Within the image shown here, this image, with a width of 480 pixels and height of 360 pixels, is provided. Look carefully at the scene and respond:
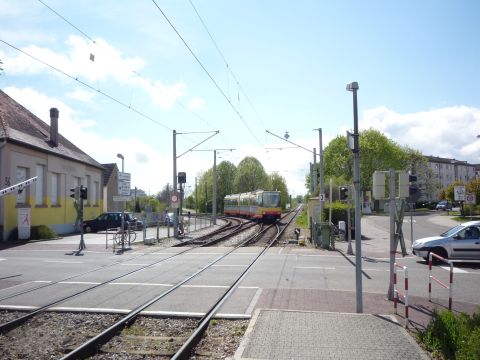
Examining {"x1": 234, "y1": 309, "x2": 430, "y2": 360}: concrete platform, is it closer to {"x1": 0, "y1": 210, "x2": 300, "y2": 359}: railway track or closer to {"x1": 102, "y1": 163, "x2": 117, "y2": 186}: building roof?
{"x1": 0, "y1": 210, "x2": 300, "y2": 359}: railway track

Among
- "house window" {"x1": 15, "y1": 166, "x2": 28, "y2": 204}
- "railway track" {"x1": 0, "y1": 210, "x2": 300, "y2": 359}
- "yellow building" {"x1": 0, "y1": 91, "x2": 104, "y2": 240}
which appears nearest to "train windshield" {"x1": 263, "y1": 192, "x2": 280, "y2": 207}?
"yellow building" {"x1": 0, "y1": 91, "x2": 104, "y2": 240}

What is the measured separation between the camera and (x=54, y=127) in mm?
37781

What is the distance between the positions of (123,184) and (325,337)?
65.6 feet

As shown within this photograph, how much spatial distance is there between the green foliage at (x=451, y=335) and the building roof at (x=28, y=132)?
90.0 feet

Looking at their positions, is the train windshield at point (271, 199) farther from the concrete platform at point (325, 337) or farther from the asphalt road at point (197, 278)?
the concrete platform at point (325, 337)

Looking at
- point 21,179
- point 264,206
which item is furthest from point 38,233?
point 264,206

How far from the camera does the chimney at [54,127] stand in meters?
37.6

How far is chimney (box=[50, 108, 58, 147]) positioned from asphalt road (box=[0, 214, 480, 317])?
15981mm

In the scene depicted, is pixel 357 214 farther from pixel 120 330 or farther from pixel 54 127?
pixel 54 127

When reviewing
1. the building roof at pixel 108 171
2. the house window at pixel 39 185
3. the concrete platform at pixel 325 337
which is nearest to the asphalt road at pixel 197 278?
the concrete platform at pixel 325 337

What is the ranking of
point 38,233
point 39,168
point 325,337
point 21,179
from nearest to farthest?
point 325,337 → point 38,233 → point 21,179 → point 39,168

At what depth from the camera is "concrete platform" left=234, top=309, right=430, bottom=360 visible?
21.6 ft

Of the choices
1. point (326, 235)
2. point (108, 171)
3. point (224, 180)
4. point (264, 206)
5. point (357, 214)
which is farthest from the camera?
point (224, 180)

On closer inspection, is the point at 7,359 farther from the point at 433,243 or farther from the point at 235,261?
the point at 433,243
